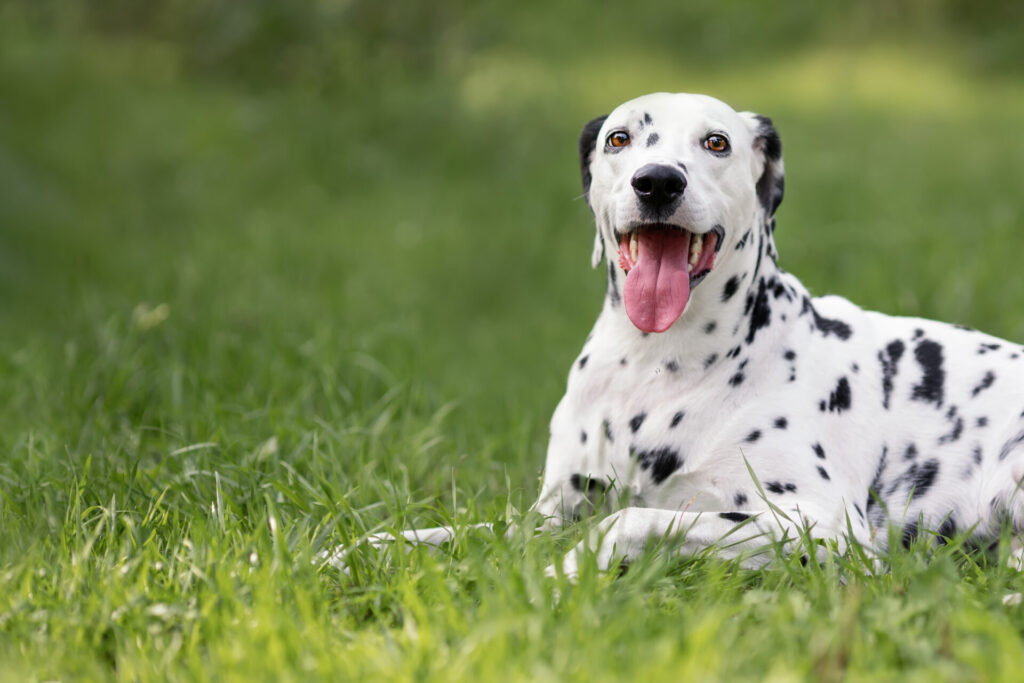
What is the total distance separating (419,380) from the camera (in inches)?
225

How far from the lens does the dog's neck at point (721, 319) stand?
356 centimetres

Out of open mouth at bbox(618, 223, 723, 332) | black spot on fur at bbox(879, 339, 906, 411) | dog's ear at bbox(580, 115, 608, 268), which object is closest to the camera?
open mouth at bbox(618, 223, 723, 332)

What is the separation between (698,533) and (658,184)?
1.08 m

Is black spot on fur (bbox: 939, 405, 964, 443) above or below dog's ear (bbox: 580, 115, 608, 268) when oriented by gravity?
below

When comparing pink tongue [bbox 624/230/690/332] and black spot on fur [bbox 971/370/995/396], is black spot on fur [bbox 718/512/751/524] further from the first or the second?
black spot on fur [bbox 971/370/995/396]

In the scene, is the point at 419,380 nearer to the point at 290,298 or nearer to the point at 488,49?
the point at 290,298

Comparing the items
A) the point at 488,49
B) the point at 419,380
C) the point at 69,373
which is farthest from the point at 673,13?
the point at 69,373

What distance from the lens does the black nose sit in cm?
328

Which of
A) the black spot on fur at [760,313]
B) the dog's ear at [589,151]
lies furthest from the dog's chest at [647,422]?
the dog's ear at [589,151]

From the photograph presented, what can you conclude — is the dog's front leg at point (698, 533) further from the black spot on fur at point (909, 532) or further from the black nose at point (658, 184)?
the black nose at point (658, 184)

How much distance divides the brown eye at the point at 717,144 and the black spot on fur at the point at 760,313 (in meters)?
0.48

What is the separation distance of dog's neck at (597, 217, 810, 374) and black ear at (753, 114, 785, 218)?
0.20m

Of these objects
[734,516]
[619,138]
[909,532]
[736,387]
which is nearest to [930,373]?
[909,532]

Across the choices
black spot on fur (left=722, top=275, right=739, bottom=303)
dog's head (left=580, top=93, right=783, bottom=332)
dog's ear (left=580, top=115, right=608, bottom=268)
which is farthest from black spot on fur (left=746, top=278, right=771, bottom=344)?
dog's ear (left=580, top=115, right=608, bottom=268)
